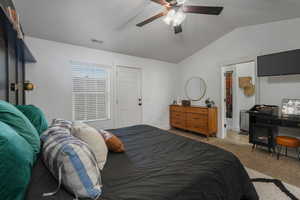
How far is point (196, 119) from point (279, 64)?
2177 mm

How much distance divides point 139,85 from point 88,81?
1436mm

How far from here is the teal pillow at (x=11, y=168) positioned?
0.62 meters

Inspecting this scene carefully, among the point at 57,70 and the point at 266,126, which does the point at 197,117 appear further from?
the point at 57,70

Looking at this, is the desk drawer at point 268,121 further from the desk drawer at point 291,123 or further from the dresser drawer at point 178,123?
the dresser drawer at point 178,123

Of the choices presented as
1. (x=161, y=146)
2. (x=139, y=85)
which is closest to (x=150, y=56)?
(x=139, y=85)

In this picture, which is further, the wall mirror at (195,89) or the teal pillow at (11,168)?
the wall mirror at (195,89)

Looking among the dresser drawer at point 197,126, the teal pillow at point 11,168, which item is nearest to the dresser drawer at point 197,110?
the dresser drawer at point 197,126

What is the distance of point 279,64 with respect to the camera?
269 centimetres

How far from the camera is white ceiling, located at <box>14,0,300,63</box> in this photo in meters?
2.29

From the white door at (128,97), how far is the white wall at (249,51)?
1.85 meters

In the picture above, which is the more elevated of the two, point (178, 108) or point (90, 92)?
point (90, 92)

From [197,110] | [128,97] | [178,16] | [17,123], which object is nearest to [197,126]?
[197,110]

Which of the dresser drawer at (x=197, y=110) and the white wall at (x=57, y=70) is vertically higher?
the white wall at (x=57, y=70)

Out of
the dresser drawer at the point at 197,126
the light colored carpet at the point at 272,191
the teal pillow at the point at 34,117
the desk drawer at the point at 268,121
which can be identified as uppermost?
the teal pillow at the point at 34,117
